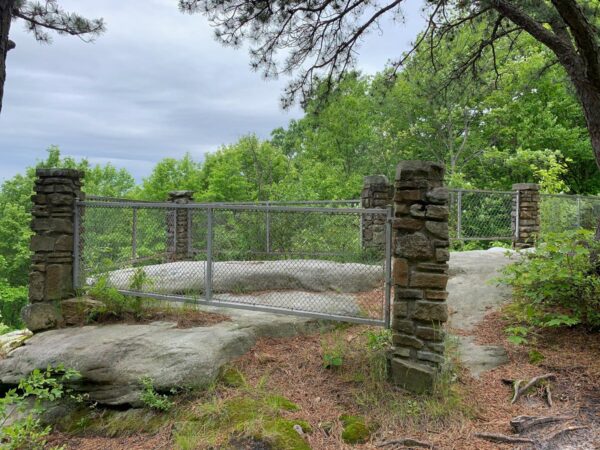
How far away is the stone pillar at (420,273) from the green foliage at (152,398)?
2.20 metres

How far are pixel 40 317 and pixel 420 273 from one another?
16.2 ft

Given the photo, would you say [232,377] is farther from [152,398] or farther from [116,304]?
[116,304]

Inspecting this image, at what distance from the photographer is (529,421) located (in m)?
3.93

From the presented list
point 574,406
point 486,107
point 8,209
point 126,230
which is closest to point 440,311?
point 574,406

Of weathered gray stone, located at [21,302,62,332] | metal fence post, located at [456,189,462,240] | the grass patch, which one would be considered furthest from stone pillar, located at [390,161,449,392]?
metal fence post, located at [456,189,462,240]

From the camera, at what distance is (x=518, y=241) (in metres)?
12.0

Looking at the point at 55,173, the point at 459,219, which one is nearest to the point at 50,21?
the point at 55,173

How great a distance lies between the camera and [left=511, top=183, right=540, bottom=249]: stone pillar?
1180 cm

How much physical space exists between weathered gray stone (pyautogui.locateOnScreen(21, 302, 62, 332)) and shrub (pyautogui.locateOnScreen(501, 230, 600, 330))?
19.5 feet

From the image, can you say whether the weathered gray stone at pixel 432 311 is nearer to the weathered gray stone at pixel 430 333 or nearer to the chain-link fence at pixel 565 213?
the weathered gray stone at pixel 430 333

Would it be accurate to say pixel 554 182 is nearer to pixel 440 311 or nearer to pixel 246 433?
pixel 440 311

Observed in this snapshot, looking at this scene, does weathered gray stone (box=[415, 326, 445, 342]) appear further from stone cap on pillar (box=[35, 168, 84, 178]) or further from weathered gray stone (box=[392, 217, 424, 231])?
stone cap on pillar (box=[35, 168, 84, 178])

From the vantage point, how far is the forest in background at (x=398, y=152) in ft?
56.6

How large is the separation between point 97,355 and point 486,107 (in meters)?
19.8
